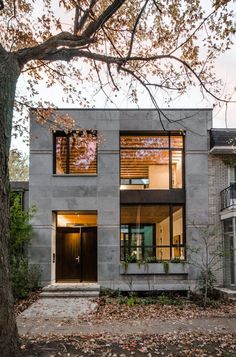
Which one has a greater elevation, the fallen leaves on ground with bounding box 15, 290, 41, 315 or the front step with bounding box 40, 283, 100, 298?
the front step with bounding box 40, 283, 100, 298

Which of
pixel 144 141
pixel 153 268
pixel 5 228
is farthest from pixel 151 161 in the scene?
pixel 5 228

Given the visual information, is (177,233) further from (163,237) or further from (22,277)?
(22,277)

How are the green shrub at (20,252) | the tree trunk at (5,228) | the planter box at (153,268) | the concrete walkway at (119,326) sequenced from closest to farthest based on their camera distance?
the tree trunk at (5,228)
the concrete walkway at (119,326)
the green shrub at (20,252)
the planter box at (153,268)

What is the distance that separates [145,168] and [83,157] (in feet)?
8.16

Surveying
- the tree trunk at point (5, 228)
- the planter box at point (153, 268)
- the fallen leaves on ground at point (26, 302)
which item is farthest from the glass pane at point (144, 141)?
the tree trunk at point (5, 228)

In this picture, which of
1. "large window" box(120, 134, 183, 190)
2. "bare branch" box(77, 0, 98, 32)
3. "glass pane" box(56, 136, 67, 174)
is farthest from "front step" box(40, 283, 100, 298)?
"bare branch" box(77, 0, 98, 32)

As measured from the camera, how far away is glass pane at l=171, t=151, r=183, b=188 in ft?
58.7

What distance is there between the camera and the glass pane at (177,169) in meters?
17.9

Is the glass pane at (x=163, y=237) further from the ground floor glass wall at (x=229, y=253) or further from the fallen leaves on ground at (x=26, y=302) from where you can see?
the fallen leaves on ground at (x=26, y=302)

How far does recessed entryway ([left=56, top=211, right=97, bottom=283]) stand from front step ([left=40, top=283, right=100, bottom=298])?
3.83 feet

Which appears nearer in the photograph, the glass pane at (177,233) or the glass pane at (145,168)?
the glass pane at (177,233)

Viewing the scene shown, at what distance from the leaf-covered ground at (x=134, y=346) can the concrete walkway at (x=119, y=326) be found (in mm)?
837

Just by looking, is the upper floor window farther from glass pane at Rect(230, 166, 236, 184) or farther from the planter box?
glass pane at Rect(230, 166, 236, 184)

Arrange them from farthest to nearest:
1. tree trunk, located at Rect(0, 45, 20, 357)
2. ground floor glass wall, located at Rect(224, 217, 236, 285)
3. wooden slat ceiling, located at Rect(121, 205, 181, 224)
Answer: wooden slat ceiling, located at Rect(121, 205, 181, 224) → ground floor glass wall, located at Rect(224, 217, 236, 285) → tree trunk, located at Rect(0, 45, 20, 357)
